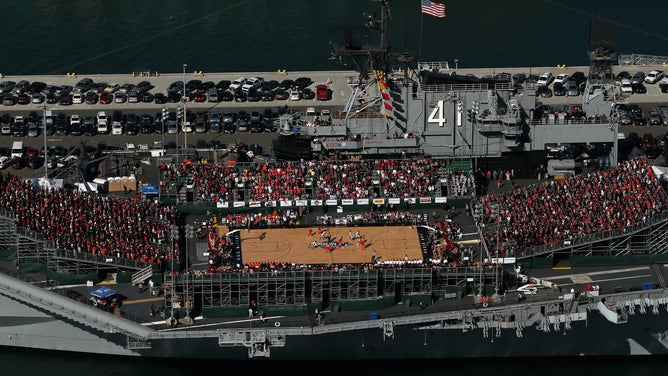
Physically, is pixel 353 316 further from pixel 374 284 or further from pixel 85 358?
pixel 85 358

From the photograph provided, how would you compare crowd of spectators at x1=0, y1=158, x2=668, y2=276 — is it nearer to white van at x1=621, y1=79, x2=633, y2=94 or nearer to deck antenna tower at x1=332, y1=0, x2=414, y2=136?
deck antenna tower at x1=332, y1=0, x2=414, y2=136

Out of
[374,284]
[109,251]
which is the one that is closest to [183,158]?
[109,251]

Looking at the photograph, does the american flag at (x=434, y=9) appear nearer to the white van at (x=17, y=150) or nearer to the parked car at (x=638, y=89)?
the parked car at (x=638, y=89)

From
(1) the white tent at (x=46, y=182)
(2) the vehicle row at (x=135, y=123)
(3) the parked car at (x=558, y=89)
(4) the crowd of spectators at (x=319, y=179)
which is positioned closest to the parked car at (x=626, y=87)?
(3) the parked car at (x=558, y=89)

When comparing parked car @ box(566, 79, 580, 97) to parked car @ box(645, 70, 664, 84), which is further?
parked car @ box(645, 70, 664, 84)

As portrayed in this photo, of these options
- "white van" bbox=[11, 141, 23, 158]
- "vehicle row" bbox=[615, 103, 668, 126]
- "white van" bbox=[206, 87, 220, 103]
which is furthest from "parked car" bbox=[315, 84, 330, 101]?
"white van" bbox=[11, 141, 23, 158]
